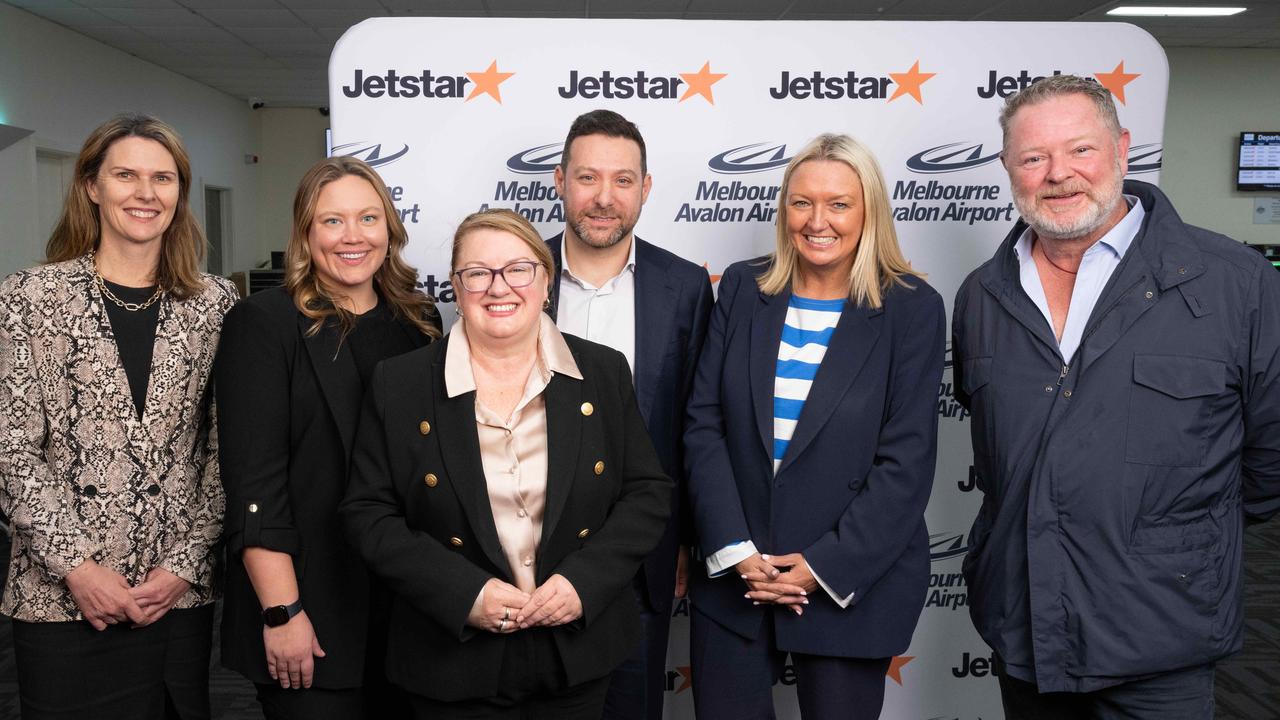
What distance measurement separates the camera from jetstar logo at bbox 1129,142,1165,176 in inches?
122

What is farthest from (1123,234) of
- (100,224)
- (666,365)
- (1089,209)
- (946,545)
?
(100,224)

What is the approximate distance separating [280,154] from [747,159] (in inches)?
544

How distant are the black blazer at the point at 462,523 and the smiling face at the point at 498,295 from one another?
A: 117mm

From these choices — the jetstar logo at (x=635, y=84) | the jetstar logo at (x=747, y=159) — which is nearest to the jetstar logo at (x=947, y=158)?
the jetstar logo at (x=747, y=159)

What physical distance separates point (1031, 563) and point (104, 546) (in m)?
1.98

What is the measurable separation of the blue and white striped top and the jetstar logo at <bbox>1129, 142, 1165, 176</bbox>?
1.52m

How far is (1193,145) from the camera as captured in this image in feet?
33.3

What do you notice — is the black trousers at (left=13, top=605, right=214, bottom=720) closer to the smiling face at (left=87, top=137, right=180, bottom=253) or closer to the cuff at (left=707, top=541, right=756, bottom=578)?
the smiling face at (left=87, top=137, right=180, bottom=253)

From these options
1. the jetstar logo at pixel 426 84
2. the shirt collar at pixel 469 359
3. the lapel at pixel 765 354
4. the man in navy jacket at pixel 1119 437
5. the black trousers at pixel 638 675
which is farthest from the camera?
the jetstar logo at pixel 426 84

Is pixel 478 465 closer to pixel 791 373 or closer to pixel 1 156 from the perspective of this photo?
pixel 791 373

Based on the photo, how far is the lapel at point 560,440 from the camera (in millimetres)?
1766

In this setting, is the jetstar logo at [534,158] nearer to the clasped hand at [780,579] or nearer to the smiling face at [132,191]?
the smiling face at [132,191]

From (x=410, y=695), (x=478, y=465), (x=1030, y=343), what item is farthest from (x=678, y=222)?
(x=410, y=695)

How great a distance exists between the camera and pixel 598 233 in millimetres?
2445
